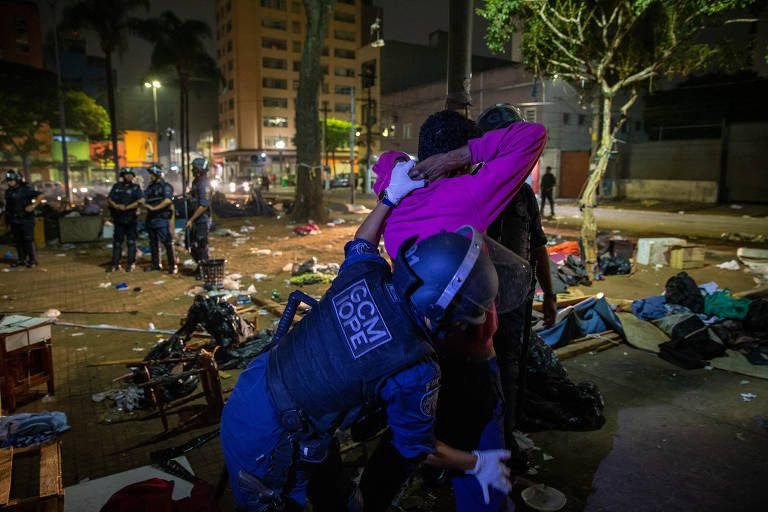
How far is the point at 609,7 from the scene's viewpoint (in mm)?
10766

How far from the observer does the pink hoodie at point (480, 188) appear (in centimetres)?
212

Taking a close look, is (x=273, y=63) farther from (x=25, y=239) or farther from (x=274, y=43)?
(x=25, y=239)

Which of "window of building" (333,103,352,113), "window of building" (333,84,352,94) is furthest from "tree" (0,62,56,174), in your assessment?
"window of building" (333,84,352,94)

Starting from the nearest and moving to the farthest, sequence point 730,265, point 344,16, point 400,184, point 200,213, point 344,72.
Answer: point 400,184
point 200,213
point 730,265
point 344,16
point 344,72

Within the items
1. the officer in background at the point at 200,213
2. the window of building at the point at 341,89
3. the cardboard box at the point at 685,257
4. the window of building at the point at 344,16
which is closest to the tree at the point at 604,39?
the cardboard box at the point at 685,257

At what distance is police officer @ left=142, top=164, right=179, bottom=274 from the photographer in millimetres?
9164

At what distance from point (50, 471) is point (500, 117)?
9.94 ft

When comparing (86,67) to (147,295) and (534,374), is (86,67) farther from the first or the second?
(534,374)

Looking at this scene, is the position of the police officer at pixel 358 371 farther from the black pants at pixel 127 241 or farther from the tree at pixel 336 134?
the tree at pixel 336 134

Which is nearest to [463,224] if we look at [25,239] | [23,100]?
[25,239]

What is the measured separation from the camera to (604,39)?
33.8 feet

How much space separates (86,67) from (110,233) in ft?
210

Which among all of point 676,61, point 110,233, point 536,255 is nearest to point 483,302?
point 536,255

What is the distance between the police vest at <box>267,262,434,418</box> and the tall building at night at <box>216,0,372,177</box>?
223ft
